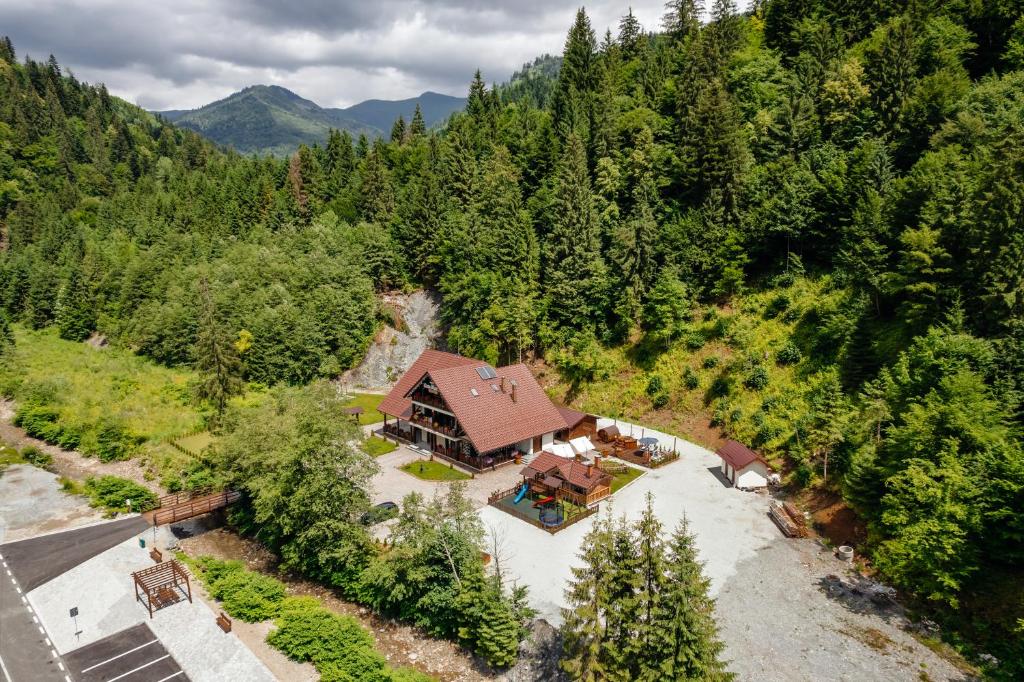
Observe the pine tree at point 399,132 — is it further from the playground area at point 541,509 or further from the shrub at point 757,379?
the playground area at point 541,509

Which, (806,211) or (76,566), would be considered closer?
(76,566)

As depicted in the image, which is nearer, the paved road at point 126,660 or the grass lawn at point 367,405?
the paved road at point 126,660

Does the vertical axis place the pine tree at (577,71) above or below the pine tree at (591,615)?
above

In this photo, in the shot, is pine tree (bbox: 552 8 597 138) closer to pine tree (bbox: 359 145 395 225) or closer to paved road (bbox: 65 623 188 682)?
pine tree (bbox: 359 145 395 225)

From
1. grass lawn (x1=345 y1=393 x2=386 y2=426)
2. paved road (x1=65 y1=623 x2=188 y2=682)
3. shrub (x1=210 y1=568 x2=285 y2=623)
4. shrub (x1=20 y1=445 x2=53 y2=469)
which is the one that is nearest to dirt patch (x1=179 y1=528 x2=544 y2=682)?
shrub (x1=210 y1=568 x2=285 y2=623)

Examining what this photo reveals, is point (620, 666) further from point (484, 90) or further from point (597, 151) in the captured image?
point (484, 90)

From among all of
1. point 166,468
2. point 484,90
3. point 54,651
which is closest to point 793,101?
point 484,90

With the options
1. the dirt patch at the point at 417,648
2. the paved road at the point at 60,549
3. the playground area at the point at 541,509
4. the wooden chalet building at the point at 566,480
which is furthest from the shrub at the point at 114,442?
the wooden chalet building at the point at 566,480
